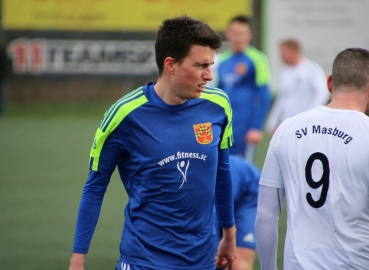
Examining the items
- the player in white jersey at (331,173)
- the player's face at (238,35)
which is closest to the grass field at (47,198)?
the player's face at (238,35)

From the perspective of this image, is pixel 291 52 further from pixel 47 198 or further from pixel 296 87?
pixel 47 198

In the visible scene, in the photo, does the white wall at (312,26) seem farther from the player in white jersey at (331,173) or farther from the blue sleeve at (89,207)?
the player in white jersey at (331,173)

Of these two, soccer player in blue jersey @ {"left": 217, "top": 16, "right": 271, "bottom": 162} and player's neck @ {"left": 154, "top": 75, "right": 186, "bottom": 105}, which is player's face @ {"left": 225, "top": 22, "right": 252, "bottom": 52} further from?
player's neck @ {"left": 154, "top": 75, "right": 186, "bottom": 105}

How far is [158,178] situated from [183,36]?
2.52 ft

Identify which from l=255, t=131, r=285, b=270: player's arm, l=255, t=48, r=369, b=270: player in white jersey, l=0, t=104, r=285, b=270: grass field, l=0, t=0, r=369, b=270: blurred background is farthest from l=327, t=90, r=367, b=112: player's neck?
l=0, t=0, r=369, b=270: blurred background

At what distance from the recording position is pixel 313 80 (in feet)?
39.8

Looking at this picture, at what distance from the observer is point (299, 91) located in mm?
12172

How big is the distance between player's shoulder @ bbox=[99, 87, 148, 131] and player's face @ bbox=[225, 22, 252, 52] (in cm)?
550

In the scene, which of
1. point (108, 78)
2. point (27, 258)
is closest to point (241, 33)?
point (27, 258)

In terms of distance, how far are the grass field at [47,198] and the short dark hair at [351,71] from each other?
3.71m

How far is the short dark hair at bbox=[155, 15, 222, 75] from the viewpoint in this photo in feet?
12.1

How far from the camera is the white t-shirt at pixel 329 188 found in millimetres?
3180

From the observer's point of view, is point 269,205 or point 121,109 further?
point 121,109

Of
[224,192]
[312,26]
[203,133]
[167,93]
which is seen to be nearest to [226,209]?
[224,192]
